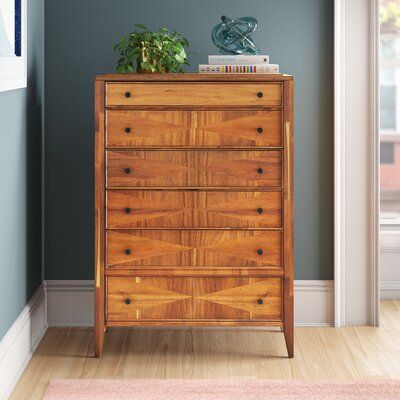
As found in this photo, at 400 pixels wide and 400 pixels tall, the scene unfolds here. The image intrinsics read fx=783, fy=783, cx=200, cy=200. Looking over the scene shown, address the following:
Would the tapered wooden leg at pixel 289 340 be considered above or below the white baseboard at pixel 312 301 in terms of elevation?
below

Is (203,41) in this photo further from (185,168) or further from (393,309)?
(393,309)

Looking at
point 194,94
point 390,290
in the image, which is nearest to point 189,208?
point 194,94

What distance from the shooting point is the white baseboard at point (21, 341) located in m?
2.92

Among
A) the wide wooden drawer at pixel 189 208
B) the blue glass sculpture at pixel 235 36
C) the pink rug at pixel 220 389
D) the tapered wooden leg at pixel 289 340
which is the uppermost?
the blue glass sculpture at pixel 235 36

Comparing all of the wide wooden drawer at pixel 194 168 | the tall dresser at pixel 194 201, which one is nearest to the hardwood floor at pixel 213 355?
the tall dresser at pixel 194 201

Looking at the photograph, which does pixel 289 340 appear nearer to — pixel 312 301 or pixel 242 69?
pixel 312 301

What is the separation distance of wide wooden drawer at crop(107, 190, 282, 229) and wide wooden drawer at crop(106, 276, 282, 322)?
0.80 ft

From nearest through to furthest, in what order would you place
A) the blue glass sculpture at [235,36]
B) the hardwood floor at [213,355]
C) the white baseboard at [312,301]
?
the hardwood floor at [213,355], the blue glass sculpture at [235,36], the white baseboard at [312,301]

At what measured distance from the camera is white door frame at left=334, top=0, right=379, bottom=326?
3.76m

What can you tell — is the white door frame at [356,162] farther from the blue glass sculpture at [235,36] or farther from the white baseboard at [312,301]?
the blue glass sculpture at [235,36]

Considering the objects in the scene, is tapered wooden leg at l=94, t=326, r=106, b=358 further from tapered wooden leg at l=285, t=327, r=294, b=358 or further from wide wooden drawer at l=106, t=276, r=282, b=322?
tapered wooden leg at l=285, t=327, r=294, b=358

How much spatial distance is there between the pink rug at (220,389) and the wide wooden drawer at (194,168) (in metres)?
0.81

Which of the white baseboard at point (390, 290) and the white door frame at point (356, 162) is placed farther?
the white baseboard at point (390, 290)

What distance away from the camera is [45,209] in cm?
383
